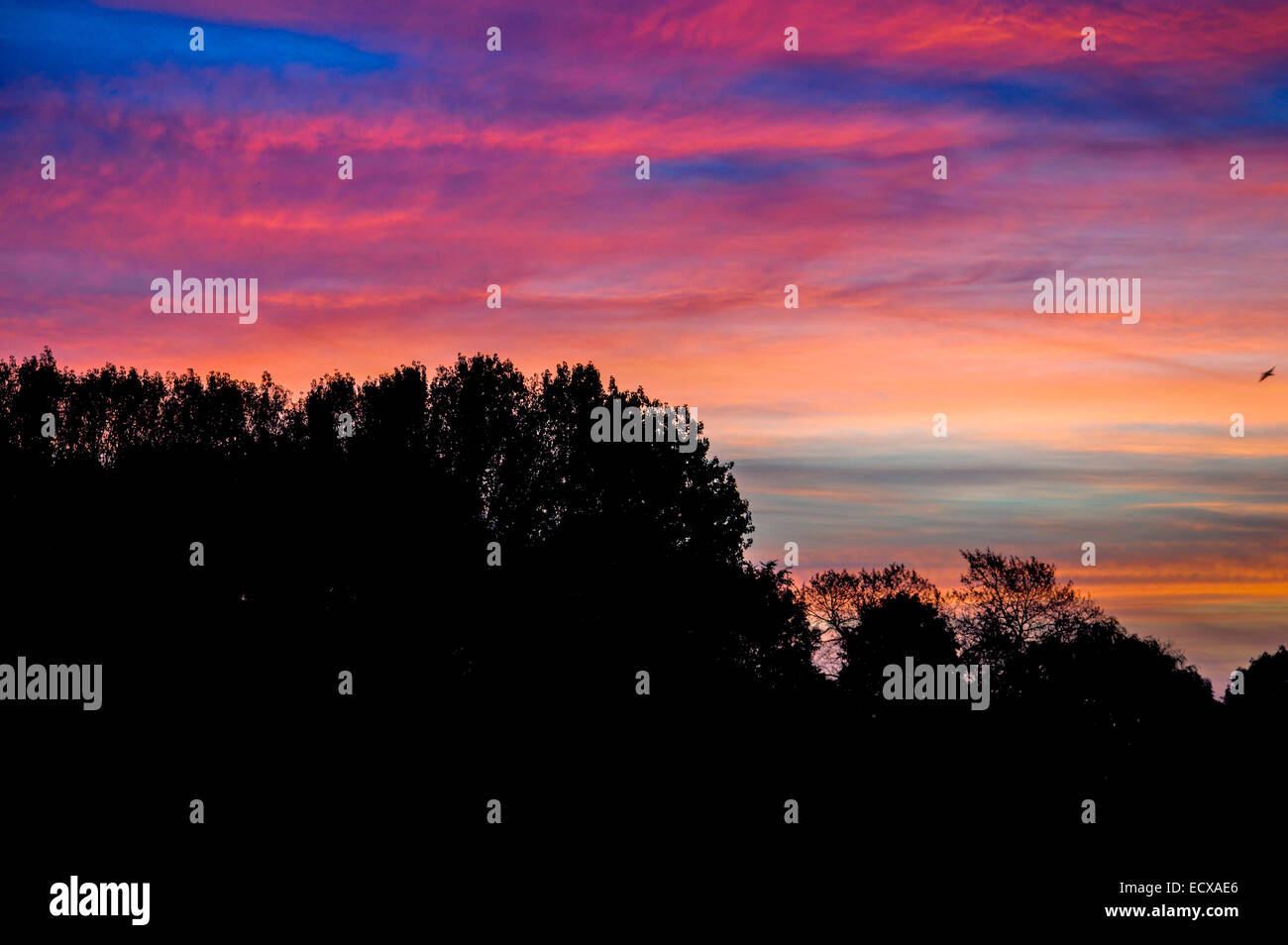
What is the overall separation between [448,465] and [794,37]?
3003cm

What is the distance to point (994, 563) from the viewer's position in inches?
3504

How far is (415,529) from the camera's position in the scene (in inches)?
2050

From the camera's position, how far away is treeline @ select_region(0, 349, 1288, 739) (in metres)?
49.7

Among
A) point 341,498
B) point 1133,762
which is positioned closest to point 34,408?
point 341,498

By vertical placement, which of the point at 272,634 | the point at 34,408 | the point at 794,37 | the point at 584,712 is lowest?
the point at 584,712

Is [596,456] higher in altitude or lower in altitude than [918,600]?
higher

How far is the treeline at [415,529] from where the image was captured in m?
49.7

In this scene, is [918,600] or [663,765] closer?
[663,765]

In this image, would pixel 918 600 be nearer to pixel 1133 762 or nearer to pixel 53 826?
pixel 1133 762

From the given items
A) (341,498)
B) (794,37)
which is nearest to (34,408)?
(341,498)

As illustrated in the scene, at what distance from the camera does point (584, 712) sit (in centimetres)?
4825
